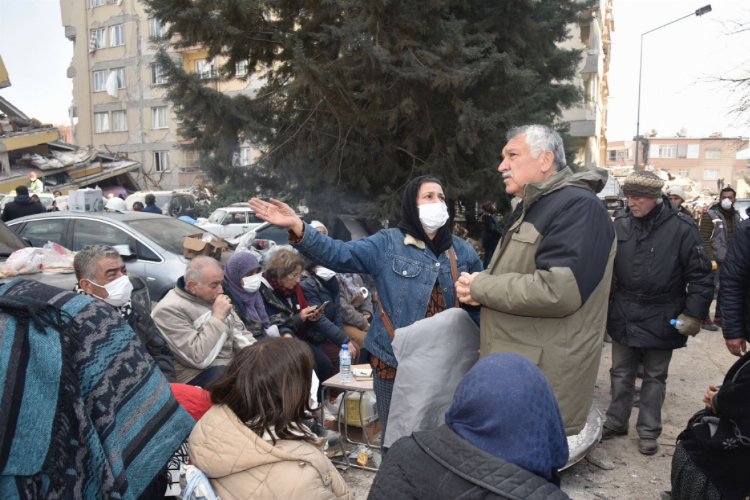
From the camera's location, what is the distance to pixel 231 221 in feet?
56.6

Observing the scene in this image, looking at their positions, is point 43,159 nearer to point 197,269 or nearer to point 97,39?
point 97,39

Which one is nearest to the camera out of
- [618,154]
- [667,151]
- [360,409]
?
[360,409]

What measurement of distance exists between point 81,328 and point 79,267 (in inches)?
92.8

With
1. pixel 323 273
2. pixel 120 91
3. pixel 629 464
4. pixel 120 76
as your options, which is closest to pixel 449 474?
pixel 629 464

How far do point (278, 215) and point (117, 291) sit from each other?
1485mm

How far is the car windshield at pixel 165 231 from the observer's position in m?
8.50

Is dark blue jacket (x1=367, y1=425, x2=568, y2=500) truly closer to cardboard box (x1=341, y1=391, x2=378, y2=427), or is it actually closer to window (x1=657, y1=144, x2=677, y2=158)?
cardboard box (x1=341, y1=391, x2=378, y2=427)

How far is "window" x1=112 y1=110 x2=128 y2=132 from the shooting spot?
3897cm

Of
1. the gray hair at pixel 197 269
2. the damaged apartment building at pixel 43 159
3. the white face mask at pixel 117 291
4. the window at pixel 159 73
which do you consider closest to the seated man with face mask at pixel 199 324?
the gray hair at pixel 197 269

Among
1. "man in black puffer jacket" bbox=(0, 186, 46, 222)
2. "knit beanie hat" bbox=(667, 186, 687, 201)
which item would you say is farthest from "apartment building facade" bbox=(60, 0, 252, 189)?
"knit beanie hat" bbox=(667, 186, 687, 201)

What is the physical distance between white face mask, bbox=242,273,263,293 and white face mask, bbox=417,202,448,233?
2.34 metres

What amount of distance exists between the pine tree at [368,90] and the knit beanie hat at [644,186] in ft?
12.5

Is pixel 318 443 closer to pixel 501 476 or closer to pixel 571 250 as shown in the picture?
pixel 501 476

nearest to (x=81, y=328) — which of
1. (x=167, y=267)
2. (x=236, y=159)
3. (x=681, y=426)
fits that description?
(x=681, y=426)
